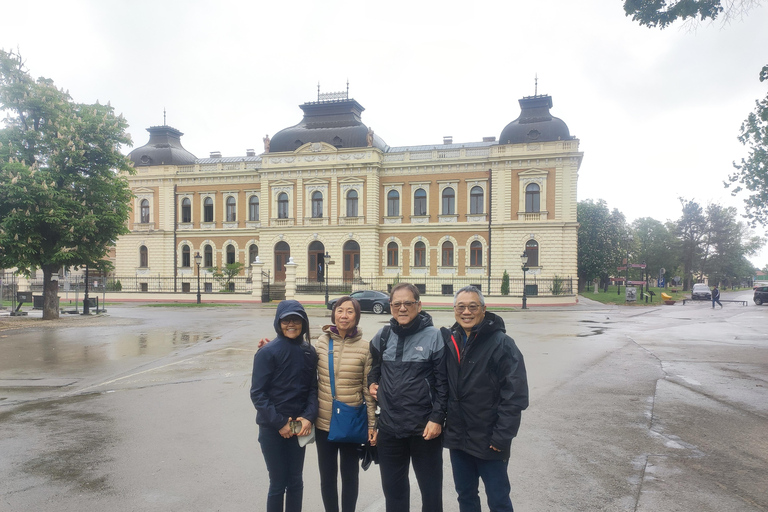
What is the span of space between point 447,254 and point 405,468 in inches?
1427

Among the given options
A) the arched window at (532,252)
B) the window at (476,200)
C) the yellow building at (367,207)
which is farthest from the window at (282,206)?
the arched window at (532,252)

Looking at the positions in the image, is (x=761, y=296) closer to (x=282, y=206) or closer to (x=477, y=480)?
(x=282, y=206)

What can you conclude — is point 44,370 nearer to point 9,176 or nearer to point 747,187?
point 9,176

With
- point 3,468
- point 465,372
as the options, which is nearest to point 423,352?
point 465,372

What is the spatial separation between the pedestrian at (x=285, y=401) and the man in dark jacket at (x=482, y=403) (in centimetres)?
109

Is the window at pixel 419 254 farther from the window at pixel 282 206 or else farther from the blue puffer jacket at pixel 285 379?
the blue puffer jacket at pixel 285 379

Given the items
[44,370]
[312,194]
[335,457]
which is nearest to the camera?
[335,457]

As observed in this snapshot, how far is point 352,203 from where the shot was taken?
40594mm

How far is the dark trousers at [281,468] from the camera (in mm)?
3824

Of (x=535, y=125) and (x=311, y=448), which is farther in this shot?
(x=535, y=125)

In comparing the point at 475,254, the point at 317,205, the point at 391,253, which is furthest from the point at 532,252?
the point at 317,205

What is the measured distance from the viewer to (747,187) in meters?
21.4

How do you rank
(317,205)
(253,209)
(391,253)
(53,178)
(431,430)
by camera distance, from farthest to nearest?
1. (253,209)
2. (317,205)
3. (391,253)
4. (53,178)
5. (431,430)

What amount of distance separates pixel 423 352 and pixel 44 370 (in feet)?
32.4
